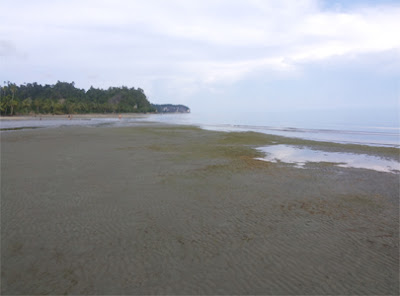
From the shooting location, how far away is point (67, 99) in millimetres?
145250

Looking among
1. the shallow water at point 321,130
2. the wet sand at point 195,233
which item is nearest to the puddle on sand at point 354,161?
the wet sand at point 195,233

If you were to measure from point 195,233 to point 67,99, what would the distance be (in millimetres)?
157162

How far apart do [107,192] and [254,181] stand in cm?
516

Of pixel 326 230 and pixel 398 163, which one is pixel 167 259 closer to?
pixel 326 230

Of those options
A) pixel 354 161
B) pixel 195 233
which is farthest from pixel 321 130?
pixel 195 233

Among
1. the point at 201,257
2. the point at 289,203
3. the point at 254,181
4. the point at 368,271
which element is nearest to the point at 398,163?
the point at 254,181

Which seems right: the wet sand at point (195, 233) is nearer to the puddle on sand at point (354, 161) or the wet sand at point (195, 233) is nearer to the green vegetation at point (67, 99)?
the puddle on sand at point (354, 161)

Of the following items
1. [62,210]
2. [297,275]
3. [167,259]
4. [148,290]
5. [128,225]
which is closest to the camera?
[148,290]

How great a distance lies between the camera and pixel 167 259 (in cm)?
477

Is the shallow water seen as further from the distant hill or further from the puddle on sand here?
the distant hill

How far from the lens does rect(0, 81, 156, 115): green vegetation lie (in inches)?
4158

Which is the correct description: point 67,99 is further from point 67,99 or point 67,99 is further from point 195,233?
point 195,233

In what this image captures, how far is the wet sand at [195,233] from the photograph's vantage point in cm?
421

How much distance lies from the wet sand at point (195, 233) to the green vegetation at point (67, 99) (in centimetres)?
9489
